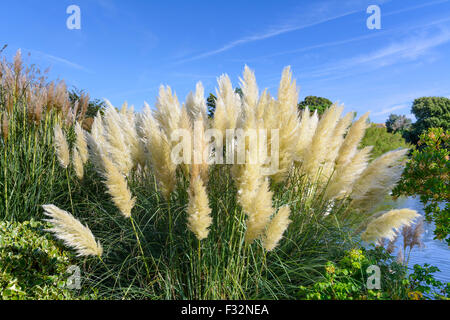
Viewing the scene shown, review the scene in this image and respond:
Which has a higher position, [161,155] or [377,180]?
[161,155]

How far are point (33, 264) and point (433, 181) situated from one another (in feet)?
14.2

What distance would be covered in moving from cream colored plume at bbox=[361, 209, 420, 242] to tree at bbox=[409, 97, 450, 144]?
3550 centimetres

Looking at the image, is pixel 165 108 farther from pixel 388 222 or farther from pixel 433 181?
pixel 433 181

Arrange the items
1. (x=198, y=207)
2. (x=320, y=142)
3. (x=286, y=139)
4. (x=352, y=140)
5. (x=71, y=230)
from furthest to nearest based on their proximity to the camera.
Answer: (x=352, y=140), (x=320, y=142), (x=286, y=139), (x=71, y=230), (x=198, y=207)

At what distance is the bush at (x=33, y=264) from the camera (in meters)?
2.62

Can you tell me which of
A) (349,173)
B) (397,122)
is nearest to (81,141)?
(349,173)

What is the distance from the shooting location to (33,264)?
2.95 m

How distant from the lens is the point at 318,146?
2748 millimetres

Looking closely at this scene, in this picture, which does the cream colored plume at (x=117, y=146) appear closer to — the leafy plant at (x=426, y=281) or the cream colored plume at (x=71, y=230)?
the cream colored plume at (x=71, y=230)

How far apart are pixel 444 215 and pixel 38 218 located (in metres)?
4.48

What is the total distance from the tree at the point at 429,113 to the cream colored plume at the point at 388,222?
35.5 m

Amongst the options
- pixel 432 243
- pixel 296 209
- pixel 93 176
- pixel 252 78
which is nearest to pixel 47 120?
pixel 93 176
